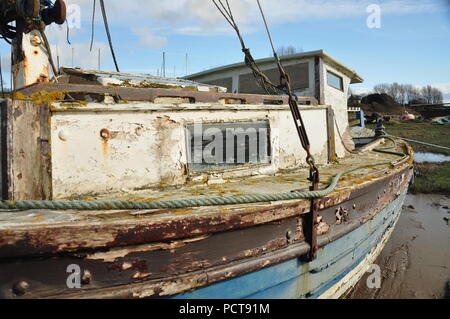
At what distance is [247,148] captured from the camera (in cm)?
323

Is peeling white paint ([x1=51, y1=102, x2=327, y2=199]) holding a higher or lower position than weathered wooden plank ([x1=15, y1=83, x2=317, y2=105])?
lower

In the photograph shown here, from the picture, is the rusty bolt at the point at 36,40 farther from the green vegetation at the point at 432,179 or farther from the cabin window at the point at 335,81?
the green vegetation at the point at 432,179

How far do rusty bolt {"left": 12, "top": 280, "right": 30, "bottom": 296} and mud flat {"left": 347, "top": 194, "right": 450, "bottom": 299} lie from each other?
3969 millimetres

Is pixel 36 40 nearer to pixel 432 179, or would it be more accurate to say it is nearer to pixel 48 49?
pixel 48 49

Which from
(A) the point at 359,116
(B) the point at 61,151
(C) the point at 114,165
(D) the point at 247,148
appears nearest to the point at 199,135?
(D) the point at 247,148

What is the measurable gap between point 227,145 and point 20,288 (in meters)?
1.95

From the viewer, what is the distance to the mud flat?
458cm

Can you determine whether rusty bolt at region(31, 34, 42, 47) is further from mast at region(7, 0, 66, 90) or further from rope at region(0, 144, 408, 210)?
rope at region(0, 144, 408, 210)

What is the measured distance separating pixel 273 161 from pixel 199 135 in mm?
939

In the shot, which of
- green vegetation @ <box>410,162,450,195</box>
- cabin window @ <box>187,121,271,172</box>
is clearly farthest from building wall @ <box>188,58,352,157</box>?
green vegetation @ <box>410,162,450,195</box>

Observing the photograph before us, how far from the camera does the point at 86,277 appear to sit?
1743mm

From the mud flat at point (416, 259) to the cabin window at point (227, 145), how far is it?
2544 mm

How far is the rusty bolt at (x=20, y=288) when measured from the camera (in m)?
1.60
